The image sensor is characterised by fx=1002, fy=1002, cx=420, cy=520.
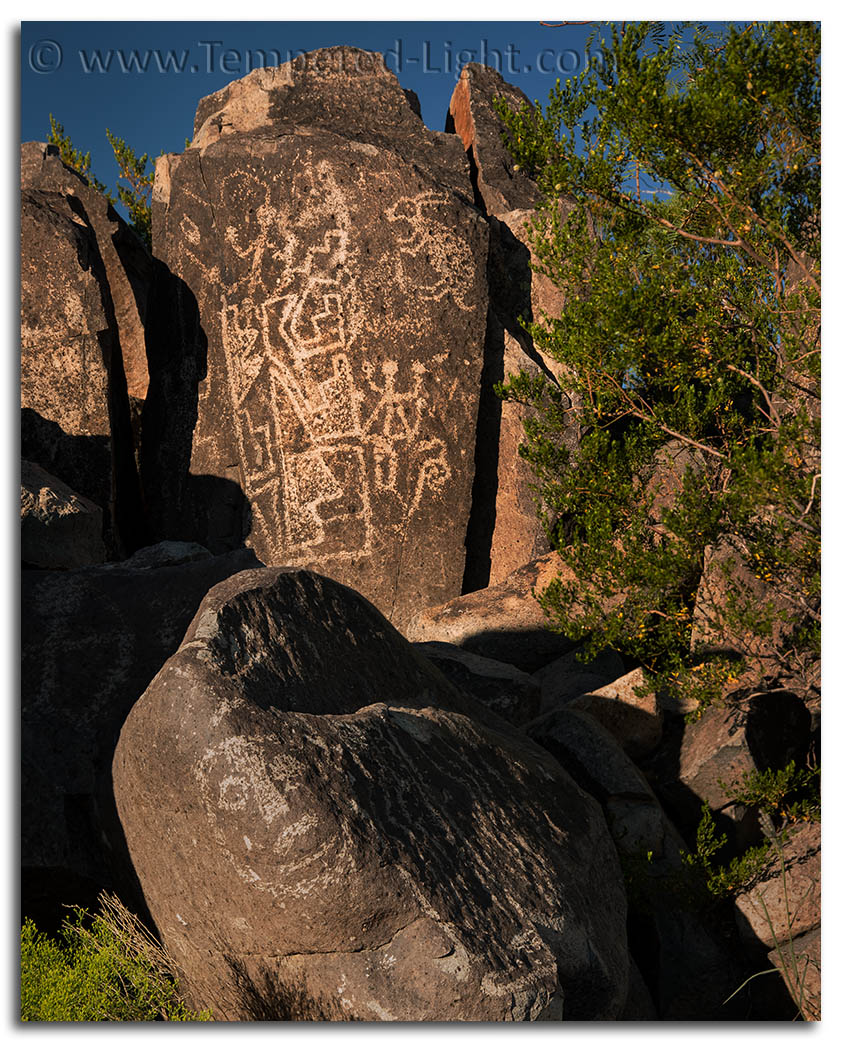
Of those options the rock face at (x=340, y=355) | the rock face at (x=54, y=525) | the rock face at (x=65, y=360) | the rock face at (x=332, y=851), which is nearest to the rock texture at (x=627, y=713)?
the rock face at (x=332, y=851)

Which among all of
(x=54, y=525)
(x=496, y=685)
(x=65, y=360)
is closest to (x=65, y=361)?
(x=65, y=360)

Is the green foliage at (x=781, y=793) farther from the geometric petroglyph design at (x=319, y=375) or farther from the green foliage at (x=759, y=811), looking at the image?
the geometric petroglyph design at (x=319, y=375)

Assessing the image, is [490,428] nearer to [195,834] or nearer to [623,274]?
[623,274]

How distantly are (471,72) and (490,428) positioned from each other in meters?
4.00

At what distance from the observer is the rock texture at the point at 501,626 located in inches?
255

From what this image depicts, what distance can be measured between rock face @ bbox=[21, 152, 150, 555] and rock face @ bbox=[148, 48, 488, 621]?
0.70 m

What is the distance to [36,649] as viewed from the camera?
421cm

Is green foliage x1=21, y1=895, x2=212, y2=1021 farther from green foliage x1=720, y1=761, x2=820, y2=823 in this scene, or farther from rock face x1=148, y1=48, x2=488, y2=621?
rock face x1=148, y1=48, x2=488, y2=621

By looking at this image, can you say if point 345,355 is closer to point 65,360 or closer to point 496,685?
point 65,360

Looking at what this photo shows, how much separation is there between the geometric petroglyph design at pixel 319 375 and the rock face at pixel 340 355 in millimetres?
10

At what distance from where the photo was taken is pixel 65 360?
23.2ft

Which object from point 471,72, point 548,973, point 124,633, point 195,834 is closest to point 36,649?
point 124,633

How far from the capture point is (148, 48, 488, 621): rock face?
7109 millimetres

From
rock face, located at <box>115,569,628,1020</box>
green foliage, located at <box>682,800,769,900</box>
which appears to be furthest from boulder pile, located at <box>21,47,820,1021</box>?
green foliage, located at <box>682,800,769,900</box>
